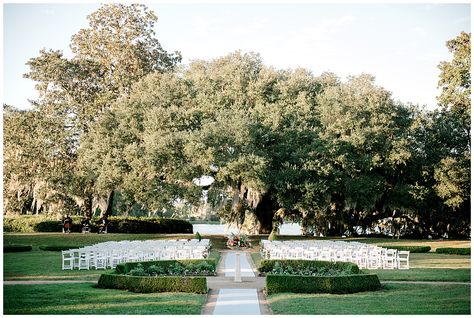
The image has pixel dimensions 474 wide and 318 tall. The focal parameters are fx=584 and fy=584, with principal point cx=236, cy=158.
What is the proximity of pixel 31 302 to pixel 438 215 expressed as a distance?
3548 centimetres

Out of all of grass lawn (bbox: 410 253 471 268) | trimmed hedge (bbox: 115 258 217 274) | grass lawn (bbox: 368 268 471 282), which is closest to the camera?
trimmed hedge (bbox: 115 258 217 274)

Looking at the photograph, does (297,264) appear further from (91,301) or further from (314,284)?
(91,301)

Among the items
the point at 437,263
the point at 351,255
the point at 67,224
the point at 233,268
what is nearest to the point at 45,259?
the point at 233,268

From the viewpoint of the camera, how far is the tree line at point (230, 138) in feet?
109

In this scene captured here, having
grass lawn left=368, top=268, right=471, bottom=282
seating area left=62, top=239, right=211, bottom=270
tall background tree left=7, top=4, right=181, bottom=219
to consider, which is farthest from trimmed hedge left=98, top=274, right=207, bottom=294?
tall background tree left=7, top=4, right=181, bottom=219

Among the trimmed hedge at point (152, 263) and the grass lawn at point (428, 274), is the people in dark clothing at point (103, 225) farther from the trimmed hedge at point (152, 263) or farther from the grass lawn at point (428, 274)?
the grass lawn at point (428, 274)

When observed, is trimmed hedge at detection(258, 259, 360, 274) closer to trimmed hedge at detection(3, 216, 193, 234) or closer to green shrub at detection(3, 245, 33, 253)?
green shrub at detection(3, 245, 33, 253)

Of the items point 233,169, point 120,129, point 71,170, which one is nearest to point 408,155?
point 233,169

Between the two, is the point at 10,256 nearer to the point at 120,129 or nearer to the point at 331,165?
the point at 120,129

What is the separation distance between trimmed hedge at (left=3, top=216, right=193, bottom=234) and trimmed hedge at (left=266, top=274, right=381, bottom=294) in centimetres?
2790

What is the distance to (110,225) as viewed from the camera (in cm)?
4253

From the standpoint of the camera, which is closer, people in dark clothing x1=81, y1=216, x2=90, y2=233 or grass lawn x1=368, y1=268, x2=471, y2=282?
grass lawn x1=368, y1=268, x2=471, y2=282

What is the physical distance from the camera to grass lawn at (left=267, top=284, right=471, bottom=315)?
1238cm

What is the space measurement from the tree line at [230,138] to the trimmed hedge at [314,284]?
16300mm
